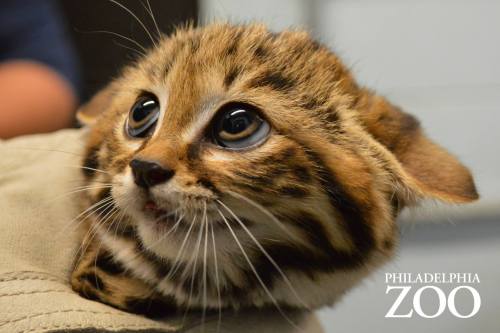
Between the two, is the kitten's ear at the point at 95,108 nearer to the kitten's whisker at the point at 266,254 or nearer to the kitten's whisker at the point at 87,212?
the kitten's whisker at the point at 87,212

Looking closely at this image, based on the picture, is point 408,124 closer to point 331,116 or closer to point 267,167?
point 331,116

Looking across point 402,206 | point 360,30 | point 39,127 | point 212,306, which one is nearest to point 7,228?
point 212,306

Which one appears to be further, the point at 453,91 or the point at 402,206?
the point at 453,91

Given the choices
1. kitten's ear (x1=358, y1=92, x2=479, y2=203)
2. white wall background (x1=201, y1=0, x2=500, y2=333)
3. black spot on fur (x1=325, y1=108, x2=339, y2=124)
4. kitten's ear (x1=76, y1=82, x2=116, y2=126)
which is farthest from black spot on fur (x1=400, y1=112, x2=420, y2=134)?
white wall background (x1=201, y1=0, x2=500, y2=333)

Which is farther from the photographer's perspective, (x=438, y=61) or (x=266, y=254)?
(x=438, y=61)

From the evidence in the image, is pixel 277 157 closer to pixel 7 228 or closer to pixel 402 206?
pixel 402 206

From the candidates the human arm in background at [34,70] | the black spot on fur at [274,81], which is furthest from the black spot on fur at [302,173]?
the human arm in background at [34,70]

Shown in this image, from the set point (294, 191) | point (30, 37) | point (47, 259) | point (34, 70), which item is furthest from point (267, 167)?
point (30, 37)
